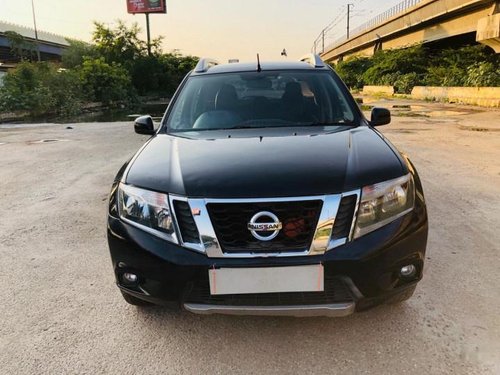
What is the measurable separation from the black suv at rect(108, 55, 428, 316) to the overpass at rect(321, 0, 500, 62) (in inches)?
917

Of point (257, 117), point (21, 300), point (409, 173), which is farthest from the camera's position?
point (257, 117)

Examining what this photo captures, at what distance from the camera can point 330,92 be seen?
379cm

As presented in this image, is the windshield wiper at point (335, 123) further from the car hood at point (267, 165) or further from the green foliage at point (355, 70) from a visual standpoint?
the green foliage at point (355, 70)

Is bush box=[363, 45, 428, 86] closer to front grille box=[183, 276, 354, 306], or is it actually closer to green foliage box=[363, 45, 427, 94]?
green foliage box=[363, 45, 427, 94]

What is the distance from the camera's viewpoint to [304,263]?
7.18 ft

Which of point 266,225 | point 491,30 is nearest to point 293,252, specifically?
point 266,225

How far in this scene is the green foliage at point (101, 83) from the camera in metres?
35.6

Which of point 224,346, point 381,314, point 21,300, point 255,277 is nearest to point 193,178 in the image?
point 255,277

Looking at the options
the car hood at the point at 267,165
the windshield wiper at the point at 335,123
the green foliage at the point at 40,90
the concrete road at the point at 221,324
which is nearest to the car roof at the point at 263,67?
the windshield wiper at the point at 335,123

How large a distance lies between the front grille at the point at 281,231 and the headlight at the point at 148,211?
266 millimetres

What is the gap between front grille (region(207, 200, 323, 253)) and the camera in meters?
2.21

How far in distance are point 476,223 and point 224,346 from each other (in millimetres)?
3010

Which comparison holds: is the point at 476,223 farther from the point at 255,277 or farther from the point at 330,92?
the point at 255,277

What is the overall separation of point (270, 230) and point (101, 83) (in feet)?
126
